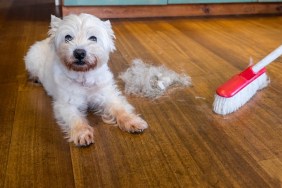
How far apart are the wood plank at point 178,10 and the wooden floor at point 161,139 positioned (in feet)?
4.14

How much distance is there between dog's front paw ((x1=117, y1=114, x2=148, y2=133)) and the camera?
58.2 inches

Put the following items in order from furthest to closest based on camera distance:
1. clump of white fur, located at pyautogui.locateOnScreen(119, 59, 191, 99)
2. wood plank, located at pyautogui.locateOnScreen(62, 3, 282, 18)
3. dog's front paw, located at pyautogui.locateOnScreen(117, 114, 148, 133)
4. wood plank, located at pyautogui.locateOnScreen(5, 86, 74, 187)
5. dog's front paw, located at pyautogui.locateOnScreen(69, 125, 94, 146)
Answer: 1. wood plank, located at pyautogui.locateOnScreen(62, 3, 282, 18)
2. clump of white fur, located at pyautogui.locateOnScreen(119, 59, 191, 99)
3. dog's front paw, located at pyautogui.locateOnScreen(117, 114, 148, 133)
4. dog's front paw, located at pyautogui.locateOnScreen(69, 125, 94, 146)
5. wood plank, located at pyautogui.locateOnScreen(5, 86, 74, 187)

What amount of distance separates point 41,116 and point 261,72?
1.18 metres

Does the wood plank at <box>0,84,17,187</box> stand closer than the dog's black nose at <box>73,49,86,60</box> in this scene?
Yes

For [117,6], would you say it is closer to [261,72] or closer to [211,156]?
[261,72]

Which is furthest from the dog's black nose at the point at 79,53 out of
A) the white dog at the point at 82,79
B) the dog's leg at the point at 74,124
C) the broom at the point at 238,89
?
the broom at the point at 238,89

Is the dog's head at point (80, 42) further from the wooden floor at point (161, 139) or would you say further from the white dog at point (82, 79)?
the wooden floor at point (161, 139)

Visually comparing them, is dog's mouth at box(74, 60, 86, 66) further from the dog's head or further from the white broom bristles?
the white broom bristles

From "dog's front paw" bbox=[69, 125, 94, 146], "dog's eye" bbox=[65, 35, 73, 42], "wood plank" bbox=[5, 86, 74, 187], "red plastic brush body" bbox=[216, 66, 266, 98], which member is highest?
"dog's eye" bbox=[65, 35, 73, 42]

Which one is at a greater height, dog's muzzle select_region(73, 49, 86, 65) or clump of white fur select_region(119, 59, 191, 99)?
dog's muzzle select_region(73, 49, 86, 65)

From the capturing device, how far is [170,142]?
1420 mm

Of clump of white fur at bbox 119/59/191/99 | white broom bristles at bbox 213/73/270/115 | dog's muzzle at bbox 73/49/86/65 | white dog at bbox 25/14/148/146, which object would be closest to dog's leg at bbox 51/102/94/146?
white dog at bbox 25/14/148/146

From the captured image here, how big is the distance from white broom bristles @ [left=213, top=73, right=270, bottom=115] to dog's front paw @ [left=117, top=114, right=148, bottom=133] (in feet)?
1.25

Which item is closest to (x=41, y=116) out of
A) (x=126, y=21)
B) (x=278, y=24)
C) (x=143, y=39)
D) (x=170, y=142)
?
(x=170, y=142)
